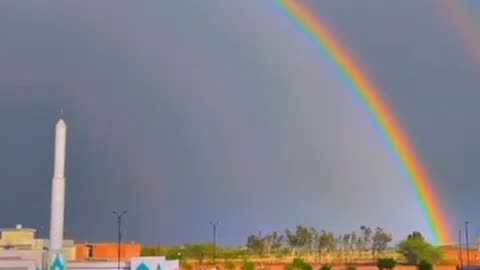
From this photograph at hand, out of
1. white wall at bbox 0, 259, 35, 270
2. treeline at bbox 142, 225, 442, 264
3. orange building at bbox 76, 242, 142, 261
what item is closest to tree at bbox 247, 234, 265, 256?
treeline at bbox 142, 225, 442, 264

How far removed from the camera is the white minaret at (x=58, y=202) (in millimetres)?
35406

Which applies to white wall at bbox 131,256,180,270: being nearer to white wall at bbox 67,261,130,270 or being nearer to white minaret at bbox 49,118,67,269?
white wall at bbox 67,261,130,270

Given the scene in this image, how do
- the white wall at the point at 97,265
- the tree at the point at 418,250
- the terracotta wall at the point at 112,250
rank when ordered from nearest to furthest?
the white wall at the point at 97,265, the terracotta wall at the point at 112,250, the tree at the point at 418,250

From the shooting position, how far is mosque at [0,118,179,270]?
35906mm

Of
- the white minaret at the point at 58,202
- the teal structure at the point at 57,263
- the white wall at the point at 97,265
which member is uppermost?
the white minaret at the point at 58,202

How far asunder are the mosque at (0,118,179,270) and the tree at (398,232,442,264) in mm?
67359

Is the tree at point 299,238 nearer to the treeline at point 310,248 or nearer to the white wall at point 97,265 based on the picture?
the treeline at point 310,248

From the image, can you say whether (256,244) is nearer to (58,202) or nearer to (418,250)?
(418,250)

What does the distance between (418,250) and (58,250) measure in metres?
126

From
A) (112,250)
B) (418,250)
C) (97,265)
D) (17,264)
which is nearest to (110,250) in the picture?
(112,250)

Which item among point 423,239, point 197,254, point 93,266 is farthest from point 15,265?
point 423,239

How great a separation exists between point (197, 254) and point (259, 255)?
2396 centimetres

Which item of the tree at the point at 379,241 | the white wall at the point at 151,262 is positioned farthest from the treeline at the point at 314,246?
the white wall at the point at 151,262

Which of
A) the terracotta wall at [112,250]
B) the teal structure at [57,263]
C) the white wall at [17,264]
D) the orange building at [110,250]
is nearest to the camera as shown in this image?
the teal structure at [57,263]
